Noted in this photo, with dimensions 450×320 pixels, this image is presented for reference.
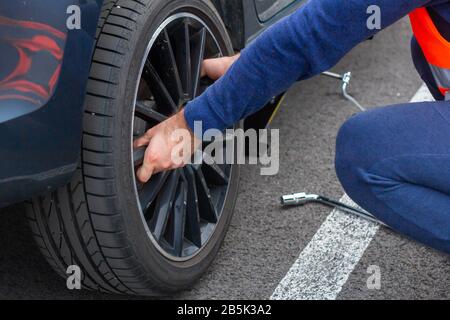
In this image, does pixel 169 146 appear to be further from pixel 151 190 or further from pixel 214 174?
pixel 214 174

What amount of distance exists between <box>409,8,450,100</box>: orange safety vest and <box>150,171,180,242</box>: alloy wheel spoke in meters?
0.81

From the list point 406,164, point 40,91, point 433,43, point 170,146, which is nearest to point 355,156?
point 406,164

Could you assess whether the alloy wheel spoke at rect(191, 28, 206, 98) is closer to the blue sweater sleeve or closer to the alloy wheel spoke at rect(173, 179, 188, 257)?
the alloy wheel spoke at rect(173, 179, 188, 257)

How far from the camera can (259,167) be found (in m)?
3.25

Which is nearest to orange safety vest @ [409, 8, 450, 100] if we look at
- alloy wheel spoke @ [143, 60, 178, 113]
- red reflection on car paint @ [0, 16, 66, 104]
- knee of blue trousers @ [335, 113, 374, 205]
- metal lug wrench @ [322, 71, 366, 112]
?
knee of blue trousers @ [335, 113, 374, 205]

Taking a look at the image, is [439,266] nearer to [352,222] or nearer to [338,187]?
[352,222]

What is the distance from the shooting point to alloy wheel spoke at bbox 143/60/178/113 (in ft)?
7.25

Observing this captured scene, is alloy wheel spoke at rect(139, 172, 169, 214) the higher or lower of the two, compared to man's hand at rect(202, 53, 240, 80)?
lower

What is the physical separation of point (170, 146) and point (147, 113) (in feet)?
0.80

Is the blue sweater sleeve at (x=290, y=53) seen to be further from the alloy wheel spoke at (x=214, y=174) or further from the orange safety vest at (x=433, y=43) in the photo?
the alloy wheel spoke at (x=214, y=174)

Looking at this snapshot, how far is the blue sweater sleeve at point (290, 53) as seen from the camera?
173 cm

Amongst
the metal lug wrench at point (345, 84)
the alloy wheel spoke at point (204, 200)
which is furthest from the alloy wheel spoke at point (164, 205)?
the metal lug wrench at point (345, 84)

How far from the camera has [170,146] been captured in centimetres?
195

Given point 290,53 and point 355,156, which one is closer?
point 290,53
